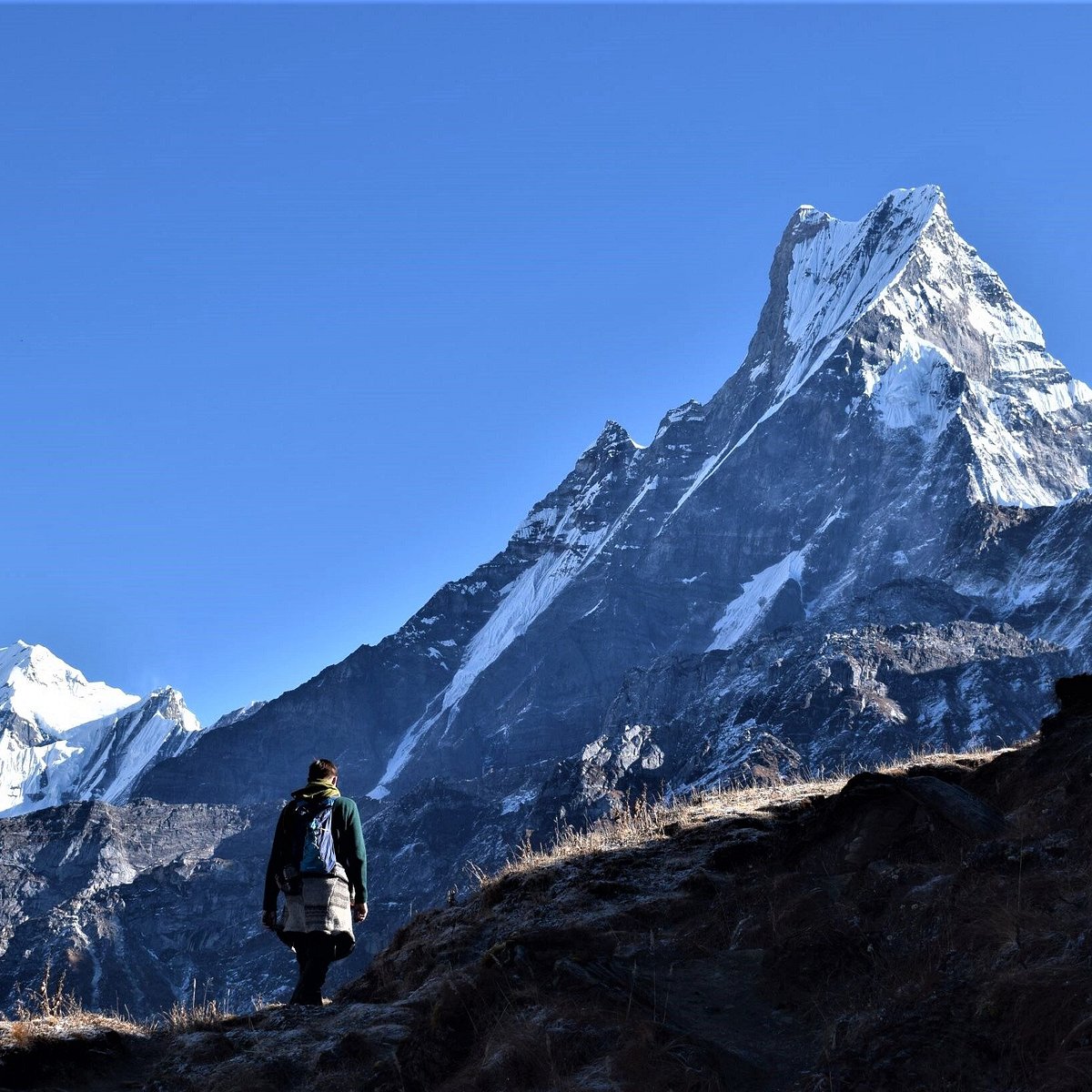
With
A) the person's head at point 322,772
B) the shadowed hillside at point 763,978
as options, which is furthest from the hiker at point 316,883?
the shadowed hillside at point 763,978

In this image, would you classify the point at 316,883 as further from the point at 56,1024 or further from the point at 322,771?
the point at 56,1024

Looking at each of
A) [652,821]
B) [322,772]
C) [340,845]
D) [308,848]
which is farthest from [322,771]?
[652,821]

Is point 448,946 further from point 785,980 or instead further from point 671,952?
point 785,980

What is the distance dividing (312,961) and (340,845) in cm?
95

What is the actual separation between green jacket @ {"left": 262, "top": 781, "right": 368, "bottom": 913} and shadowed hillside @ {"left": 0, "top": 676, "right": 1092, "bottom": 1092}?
97cm

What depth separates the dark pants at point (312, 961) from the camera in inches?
415

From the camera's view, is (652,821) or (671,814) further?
(671,814)

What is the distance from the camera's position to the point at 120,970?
7638 inches

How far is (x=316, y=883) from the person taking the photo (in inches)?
416

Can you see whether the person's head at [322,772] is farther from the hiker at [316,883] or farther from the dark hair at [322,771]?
the hiker at [316,883]

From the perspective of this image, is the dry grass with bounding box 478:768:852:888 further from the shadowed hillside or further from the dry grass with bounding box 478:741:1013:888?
the shadowed hillside

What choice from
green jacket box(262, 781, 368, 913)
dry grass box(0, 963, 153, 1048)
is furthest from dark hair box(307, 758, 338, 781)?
dry grass box(0, 963, 153, 1048)

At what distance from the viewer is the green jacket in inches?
422

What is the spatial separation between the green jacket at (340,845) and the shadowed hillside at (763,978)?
97 centimetres
